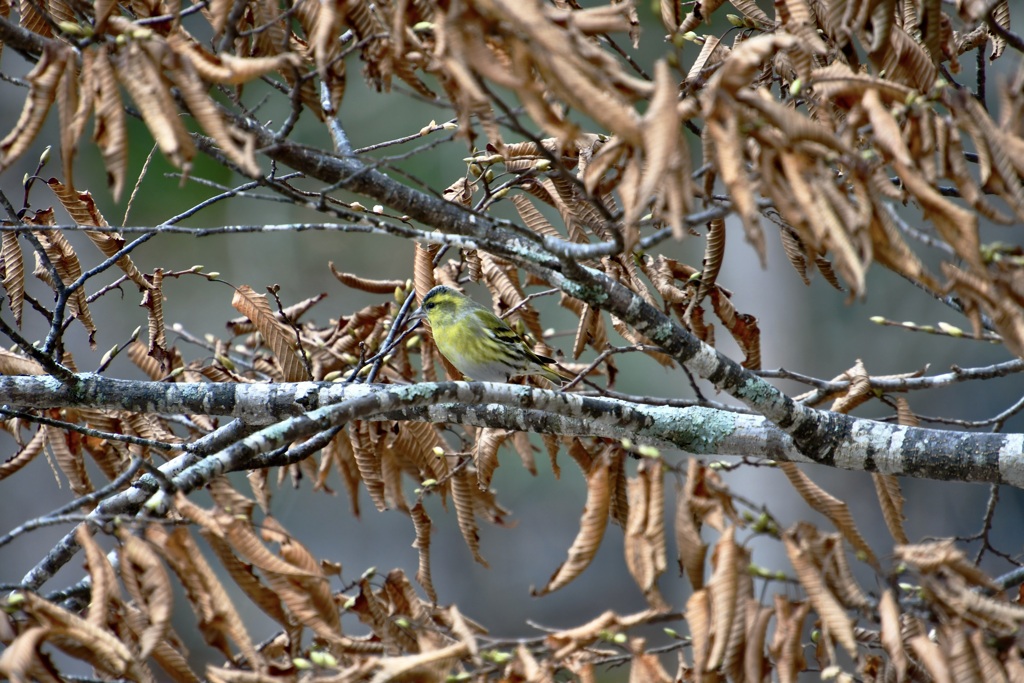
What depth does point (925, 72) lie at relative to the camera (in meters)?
2.17

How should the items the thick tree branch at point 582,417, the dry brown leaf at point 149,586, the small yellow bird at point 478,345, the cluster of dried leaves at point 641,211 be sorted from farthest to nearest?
1. the small yellow bird at point 478,345
2. the thick tree branch at point 582,417
3. the dry brown leaf at point 149,586
4. the cluster of dried leaves at point 641,211

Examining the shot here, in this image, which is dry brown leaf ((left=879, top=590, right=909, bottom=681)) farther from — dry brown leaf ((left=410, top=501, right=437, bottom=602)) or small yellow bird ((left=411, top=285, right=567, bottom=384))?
small yellow bird ((left=411, top=285, right=567, bottom=384))

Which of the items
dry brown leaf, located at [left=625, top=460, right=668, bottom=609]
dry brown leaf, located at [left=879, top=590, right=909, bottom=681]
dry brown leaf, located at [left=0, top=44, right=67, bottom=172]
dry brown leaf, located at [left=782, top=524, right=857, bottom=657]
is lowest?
dry brown leaf, located at [left=879, top=590, right=909, bottom=681]

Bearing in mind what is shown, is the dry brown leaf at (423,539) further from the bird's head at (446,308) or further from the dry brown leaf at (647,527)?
the bird's head at (446,308)

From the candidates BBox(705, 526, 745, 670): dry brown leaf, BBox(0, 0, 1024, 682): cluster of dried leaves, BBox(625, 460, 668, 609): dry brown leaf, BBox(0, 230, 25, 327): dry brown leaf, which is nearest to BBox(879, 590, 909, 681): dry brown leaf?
BBox(0, 0, 1024, 682): cluster of dried leaves

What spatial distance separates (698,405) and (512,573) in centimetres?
930

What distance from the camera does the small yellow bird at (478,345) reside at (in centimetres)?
507

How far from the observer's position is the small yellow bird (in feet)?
16.6

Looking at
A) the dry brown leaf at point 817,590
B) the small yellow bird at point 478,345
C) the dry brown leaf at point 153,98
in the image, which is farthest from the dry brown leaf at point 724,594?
the small yellow bird at point 478,345

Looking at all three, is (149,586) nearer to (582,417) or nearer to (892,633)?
(892,633)

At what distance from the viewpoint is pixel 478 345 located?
508cm

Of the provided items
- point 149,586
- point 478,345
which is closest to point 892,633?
point 149,586

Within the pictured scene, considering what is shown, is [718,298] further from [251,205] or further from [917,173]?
[251,205]

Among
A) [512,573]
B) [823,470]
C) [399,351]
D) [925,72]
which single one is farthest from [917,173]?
[512,573]
